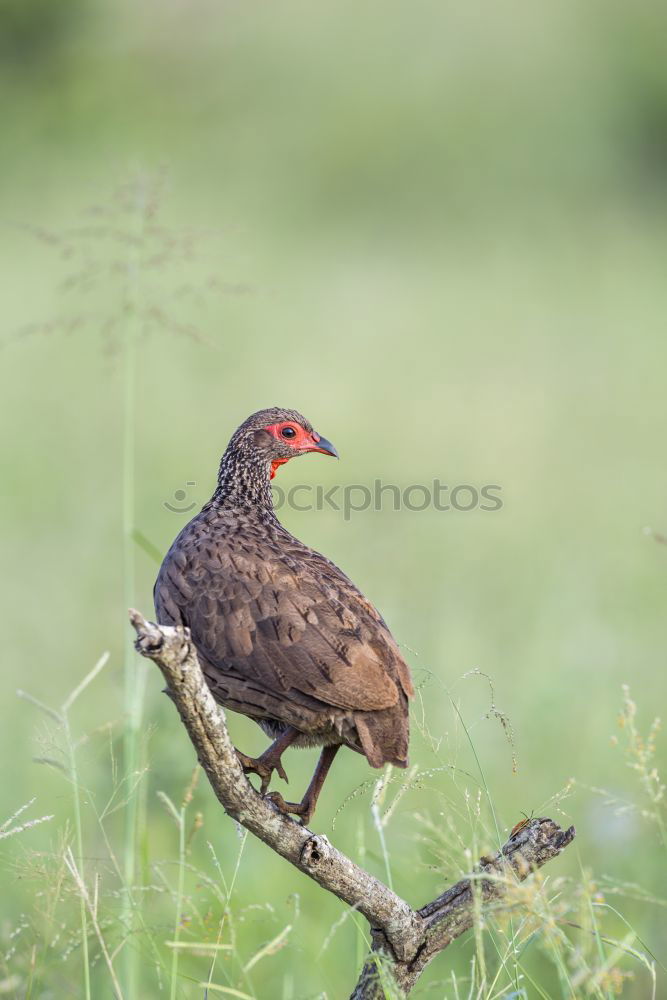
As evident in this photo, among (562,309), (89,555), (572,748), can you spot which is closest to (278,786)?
(572,748)

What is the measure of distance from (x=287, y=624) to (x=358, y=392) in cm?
1259

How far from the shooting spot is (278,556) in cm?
343

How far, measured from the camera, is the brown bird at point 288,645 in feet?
10.4

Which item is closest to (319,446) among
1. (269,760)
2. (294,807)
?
(269,760)

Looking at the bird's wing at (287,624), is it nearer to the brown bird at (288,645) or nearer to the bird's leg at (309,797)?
the brown bird at (288,645)

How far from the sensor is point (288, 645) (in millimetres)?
3221

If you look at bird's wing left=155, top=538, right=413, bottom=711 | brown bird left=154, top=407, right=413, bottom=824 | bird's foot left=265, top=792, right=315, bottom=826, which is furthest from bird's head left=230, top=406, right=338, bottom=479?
bird's foot left=265, top=792, right=315, bottom=826

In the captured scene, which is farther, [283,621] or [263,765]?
[263,765]

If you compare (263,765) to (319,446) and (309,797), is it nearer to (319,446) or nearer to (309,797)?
(309,797)

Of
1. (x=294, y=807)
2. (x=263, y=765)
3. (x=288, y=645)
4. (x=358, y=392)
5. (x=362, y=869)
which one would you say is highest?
(x=358, y=392)

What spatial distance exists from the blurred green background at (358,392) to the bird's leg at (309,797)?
29cm

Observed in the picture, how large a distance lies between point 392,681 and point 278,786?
3417mm

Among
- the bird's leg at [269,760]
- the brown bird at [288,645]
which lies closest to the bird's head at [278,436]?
the brown bird at [288,645]

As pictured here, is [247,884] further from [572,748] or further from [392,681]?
[392,681]
